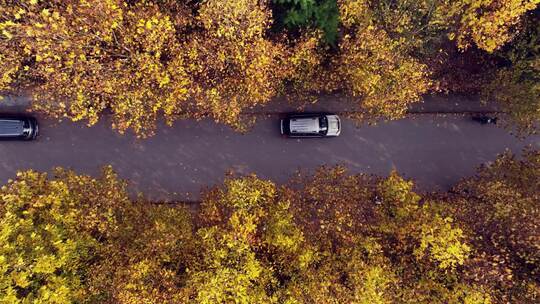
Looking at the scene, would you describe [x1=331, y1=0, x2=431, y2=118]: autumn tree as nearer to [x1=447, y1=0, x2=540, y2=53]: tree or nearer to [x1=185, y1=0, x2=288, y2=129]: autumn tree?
[x1=447, y1=0, x2=540, y2=53]: tree

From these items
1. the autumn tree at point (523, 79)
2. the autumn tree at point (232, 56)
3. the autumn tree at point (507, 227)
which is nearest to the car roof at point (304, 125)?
the autumn tree at point (232, 56)

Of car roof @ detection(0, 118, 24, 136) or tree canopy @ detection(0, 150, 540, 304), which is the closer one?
tree canopy @ detection(0, 150, 540, 304)

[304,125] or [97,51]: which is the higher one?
[97,51]

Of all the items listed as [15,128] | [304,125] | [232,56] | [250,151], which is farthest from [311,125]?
[15,128]

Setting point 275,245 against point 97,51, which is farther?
point 275,245

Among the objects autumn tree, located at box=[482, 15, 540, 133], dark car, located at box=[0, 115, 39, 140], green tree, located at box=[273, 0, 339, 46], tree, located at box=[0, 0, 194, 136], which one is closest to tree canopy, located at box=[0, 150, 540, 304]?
autumn tree, located at box=[482, 15, 540, 133]

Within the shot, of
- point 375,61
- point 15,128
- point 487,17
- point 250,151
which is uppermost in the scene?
point 487,17

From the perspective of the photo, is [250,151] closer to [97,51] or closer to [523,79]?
[97,51]
